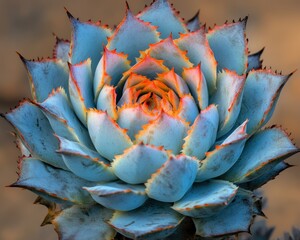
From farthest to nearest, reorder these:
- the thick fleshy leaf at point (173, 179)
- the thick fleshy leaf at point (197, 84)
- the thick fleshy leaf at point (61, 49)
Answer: the thick fleshy leaf at point (61, 49)
the thick fleshy leaf at point (197, 84)
the thick fleshy leaf at point (173, 179)

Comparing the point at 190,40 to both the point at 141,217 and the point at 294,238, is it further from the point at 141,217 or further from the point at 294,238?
the point at 294,238

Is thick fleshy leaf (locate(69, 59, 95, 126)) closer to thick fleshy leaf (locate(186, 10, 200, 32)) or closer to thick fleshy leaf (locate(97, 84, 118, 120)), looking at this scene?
thick fleshy leaf (locate(97, 84, 118, 120))

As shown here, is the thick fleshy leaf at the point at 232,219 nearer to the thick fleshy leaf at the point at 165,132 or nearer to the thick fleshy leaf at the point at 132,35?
the thick fleshy leaf at the point at 165,132

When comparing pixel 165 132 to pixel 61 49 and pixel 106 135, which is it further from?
pixel 61 49

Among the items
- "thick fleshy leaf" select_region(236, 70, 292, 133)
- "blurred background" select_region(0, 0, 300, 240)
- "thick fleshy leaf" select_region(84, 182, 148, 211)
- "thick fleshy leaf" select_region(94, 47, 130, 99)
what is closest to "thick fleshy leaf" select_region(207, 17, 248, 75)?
"thick fleshy leaf" select_region(236, 70, 292, 133)

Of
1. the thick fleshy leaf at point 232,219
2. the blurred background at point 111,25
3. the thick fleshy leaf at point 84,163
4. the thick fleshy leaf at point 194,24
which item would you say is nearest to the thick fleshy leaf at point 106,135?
the thick fleshy leaf at point 84,163
